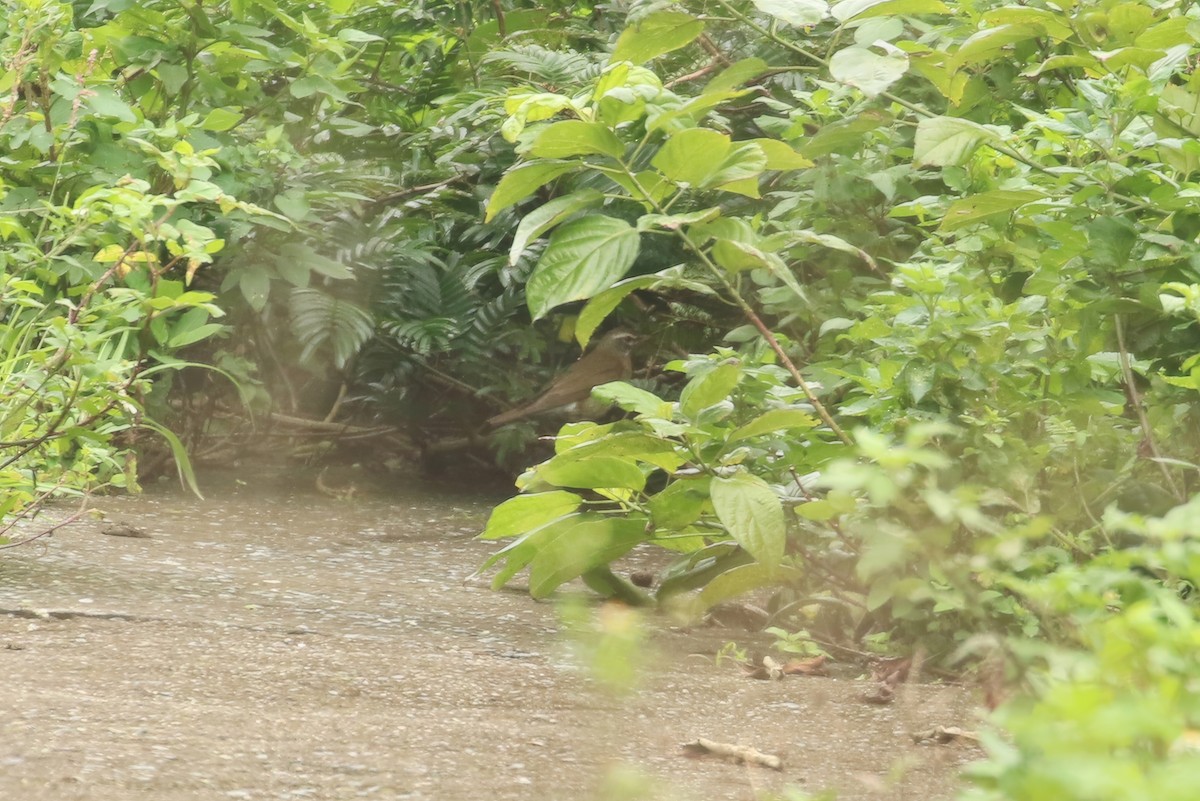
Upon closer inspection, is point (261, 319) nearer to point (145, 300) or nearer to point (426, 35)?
point (426, 35)

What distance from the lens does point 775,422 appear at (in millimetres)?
2031

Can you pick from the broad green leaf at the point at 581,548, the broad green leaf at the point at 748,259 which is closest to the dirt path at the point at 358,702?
the broad green leaf at the point at 581,548

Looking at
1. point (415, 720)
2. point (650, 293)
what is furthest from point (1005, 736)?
point (650, 293)

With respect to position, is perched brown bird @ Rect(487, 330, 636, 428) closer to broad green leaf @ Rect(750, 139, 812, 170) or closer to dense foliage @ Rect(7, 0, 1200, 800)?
dense foliage @ Rect(7, 0, 1200, 800)

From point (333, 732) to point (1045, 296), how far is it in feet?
4.10

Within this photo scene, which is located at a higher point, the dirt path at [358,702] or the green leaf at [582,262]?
the green leaf at [582,262]

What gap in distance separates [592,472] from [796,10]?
85cm

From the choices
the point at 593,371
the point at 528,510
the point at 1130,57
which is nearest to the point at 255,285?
the point at 593,371

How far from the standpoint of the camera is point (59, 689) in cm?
166

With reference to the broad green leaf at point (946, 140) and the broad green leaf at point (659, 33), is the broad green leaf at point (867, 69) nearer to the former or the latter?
the broad green leaf at point (946, 140)

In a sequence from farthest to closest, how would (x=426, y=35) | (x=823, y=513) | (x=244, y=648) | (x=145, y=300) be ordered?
1. (x=426, y=35)
2. (x=145, y=300)
3. (x=244, y=648)
4. (x=823, y=513)

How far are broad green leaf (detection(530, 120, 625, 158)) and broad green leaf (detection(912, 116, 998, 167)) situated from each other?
478mm

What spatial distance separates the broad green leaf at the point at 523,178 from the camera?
6.84 feet

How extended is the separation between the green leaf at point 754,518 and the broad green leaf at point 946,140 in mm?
583
